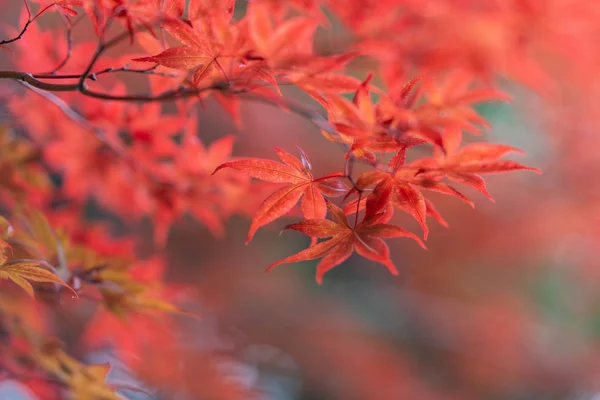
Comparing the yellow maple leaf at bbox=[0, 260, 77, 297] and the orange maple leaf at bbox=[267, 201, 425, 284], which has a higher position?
the orange maple leaf at bbox=[267, 201, 425, 284]

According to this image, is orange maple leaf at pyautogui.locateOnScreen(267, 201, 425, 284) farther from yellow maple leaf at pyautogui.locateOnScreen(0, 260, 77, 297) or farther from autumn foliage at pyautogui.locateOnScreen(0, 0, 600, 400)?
yellow maple leaf at pyautogui.locateOnScreen(0, 260, 77, 297)

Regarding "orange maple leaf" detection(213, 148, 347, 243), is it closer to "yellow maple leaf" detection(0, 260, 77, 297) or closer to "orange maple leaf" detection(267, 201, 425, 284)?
"orange maple leaf" detection(267, 201, 425, 284)

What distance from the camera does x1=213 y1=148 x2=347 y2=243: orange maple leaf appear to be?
0.51 m

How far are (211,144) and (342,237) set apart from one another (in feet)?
2.03

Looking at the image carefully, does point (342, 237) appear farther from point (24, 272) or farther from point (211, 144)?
point (211, 144)

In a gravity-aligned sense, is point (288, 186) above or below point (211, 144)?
below

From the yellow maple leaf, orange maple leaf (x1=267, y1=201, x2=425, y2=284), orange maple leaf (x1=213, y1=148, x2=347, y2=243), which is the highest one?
orange maple leaf (x1=213, y1=148, x2=347, y2=243)

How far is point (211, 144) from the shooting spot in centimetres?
107

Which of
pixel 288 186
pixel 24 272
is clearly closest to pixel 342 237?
pixel 288 186

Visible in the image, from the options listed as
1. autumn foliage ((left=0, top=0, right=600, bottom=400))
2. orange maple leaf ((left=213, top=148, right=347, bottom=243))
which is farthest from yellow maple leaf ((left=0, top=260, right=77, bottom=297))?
orange maple leaf ((left=213, top=148, right=347, bottom=243))

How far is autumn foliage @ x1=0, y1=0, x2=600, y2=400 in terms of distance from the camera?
51cm

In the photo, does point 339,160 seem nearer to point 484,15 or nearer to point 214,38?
point 484,15

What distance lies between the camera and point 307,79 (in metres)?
0.53

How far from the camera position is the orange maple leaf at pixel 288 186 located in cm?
51
